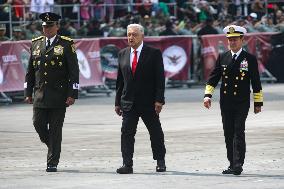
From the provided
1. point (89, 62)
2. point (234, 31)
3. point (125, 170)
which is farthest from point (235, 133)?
point (89, 62)

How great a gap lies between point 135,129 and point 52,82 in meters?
1.22

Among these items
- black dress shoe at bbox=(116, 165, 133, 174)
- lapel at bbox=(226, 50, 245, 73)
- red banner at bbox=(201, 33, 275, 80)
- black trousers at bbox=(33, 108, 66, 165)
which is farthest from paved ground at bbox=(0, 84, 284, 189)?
red banner at bbox=(201, 33, 275, 80)

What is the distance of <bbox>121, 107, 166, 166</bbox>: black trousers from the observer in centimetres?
1313

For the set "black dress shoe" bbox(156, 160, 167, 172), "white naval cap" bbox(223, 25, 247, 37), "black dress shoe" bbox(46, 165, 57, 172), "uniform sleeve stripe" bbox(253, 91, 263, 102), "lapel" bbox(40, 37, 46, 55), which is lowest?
"black dress shoe" bbox(46, 165, 57, 172)

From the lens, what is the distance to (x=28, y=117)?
72.2ft

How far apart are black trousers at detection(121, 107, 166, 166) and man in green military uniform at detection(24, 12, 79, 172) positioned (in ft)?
2.49

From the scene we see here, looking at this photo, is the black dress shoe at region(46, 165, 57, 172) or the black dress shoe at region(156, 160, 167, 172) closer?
the black dress shoe at region(156, 160, 167, 172)

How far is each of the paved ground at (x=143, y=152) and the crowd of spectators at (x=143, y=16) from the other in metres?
6.28

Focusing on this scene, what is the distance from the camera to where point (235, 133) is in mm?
12969

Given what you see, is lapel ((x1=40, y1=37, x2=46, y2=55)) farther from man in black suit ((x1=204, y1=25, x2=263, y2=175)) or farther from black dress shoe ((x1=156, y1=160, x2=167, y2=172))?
man in black suit ((x1=204, y1=25, x2=263, y2=175))

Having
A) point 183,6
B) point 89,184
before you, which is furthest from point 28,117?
point 183,6

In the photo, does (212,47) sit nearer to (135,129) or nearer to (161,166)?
(135,129)

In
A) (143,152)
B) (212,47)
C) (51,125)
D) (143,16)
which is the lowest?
(212,47)

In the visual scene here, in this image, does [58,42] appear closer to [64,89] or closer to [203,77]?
[64,89]
